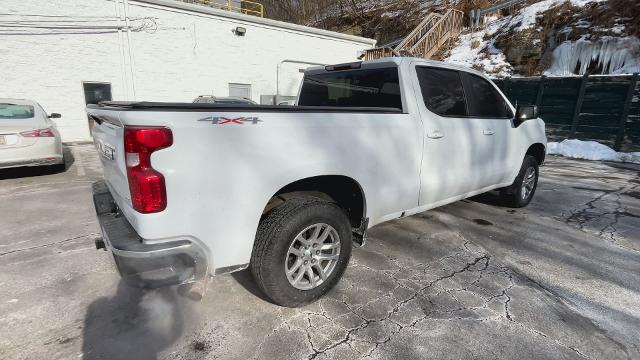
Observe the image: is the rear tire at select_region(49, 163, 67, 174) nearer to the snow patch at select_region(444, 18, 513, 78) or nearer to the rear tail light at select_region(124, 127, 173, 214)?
the rear tail light at select_region(124, 127, 173, 214)

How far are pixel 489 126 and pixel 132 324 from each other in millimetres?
3967

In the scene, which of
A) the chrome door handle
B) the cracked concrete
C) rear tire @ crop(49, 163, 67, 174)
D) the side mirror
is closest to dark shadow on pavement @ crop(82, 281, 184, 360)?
the cracked concrete

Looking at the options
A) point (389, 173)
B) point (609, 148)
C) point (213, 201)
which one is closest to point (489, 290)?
point (389, 173)

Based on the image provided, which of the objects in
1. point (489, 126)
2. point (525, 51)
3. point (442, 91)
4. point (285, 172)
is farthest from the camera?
point (525, 51)

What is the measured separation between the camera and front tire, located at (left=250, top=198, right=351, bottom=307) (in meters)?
2.31

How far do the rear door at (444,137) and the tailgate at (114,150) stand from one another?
7.94 ft

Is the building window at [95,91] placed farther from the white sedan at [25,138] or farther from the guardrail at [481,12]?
the guardrail at [481,12]

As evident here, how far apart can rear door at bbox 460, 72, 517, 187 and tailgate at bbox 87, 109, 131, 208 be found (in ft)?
11.0

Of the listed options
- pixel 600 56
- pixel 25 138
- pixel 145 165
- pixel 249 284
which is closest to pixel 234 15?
pixel 25 138

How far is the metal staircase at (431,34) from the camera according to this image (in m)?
18.5

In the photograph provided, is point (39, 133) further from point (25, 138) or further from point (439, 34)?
point (439, 34)

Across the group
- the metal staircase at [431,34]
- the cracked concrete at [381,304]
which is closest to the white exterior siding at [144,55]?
the metal staircase at [431,34]

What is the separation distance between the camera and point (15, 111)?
645 centimetres

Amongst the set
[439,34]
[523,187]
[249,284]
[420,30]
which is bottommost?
[249,284]
